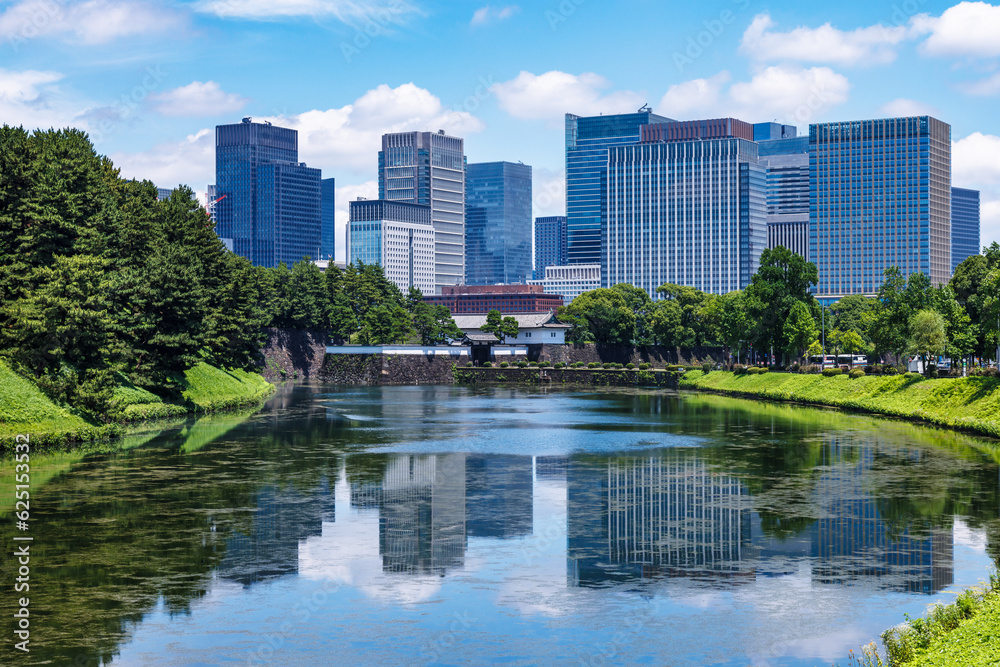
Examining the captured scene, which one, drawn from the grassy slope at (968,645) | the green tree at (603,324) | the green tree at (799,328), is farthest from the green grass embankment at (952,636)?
the green tree at (603,324)

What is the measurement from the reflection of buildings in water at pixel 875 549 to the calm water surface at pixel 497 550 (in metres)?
0.11

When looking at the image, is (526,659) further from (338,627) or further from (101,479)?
(101,479)

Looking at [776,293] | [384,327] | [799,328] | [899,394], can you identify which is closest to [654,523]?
[899,394]

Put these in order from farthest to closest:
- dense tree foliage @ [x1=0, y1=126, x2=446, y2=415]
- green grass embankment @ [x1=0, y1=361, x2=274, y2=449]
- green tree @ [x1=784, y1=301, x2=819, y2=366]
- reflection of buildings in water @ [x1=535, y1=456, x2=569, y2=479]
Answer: green tree @ [x1=784, y1=301, x2=819, y2=366]
dense tree foliage @ [x1=0, y1=126, x2=446, y2=415]
green grass embankment @ [x1=0, y1=361, x2=274, y2=449]
reflection of buildings in water @ [x1=535, y1=456, x2=569, y2=479]

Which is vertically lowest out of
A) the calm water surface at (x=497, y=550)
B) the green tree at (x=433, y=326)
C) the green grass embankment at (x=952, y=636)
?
the calm water surface at (x=497, y=550)

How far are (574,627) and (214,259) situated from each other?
71817 millimetres

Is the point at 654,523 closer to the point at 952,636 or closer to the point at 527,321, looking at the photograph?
the point at 952,636

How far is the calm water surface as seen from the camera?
63.1 feet

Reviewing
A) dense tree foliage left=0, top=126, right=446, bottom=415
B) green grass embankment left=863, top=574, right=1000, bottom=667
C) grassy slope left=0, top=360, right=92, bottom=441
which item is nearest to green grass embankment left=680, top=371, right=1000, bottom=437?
green grass embankment left=863, top=574, right=1000, bottom=667

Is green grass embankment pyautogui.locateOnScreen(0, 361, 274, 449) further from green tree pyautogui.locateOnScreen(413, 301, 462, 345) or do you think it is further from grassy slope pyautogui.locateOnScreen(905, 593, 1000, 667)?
green tree pyautogui.locateOnScreen(413, 301, 462, 345)

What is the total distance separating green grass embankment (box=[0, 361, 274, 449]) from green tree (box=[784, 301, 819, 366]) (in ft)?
183

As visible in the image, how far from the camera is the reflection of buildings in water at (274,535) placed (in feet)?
80.6

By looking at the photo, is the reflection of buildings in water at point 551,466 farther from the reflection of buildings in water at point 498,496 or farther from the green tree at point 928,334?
the green tree at point 928,334

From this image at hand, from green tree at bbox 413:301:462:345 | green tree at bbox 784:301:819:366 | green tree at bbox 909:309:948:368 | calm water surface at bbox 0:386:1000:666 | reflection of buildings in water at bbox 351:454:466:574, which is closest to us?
calm water surface at bbox 0:386:1000:666
